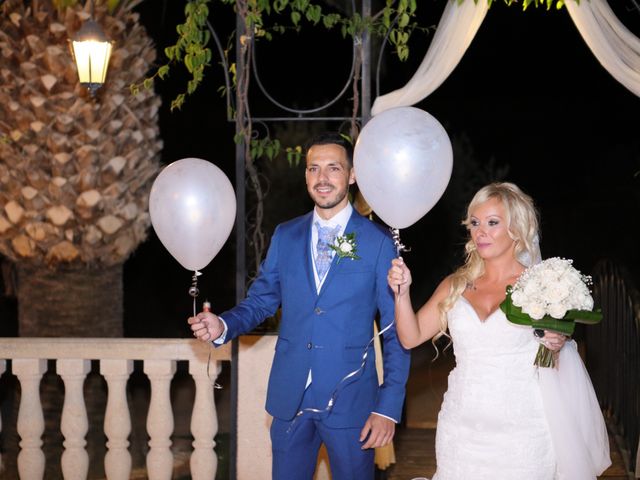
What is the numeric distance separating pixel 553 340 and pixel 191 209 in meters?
1.33

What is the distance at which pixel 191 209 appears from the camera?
3.40 m

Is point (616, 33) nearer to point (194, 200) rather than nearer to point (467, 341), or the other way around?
point (467, 341)

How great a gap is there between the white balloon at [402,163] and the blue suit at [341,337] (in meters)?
0.30

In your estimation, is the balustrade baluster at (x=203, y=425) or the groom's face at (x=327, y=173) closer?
the groom's face at (x=327, y=173)

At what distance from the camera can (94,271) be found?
23.0ft

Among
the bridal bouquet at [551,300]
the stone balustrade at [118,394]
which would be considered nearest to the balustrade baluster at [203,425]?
the stone balustrade at [118,394]

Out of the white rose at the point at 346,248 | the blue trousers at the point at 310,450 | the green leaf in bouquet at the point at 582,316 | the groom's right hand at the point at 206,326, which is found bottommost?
the blue trousers at the point at 310,450

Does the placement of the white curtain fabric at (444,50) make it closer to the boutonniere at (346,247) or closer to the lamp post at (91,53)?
the lamp post at (91,53)

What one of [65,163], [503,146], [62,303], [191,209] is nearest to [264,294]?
[191,209]

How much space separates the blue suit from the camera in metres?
3.46

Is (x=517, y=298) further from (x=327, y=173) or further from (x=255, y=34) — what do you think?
(x=255, y=34)

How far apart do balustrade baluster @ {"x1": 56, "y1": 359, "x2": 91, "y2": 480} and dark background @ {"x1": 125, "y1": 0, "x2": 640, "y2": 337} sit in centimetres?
776

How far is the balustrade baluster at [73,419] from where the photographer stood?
188 inches

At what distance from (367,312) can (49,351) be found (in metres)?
1.97
